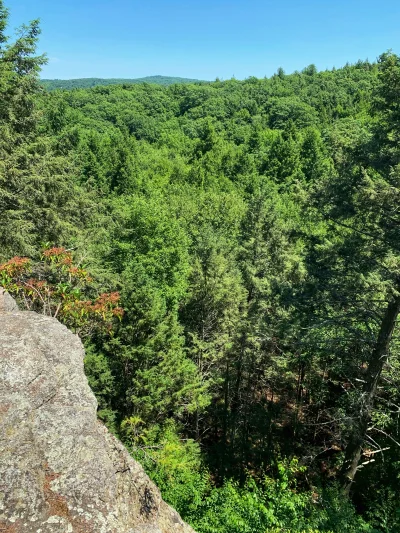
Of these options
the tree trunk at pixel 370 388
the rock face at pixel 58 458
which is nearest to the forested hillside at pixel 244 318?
the tree trunk at pixel 370 388

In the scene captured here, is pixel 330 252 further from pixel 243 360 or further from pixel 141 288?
pixel 243 360

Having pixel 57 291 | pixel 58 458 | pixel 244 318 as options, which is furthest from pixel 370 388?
pixel 244 318

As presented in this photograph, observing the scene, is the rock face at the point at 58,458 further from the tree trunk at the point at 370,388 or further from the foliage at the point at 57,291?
the tree trunk at the point at 370,388

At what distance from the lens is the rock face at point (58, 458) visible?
14.8 feet

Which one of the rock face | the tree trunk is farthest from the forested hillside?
the rock face

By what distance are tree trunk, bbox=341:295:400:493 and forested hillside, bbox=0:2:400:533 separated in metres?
0.05

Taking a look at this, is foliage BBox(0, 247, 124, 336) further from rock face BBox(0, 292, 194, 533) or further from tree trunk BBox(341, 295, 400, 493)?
tree trunk BBox(341, 295, 400, 493)

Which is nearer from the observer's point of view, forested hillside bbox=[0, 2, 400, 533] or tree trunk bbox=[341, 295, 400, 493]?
forested hillside bbox=[0, 2, 400, 533]

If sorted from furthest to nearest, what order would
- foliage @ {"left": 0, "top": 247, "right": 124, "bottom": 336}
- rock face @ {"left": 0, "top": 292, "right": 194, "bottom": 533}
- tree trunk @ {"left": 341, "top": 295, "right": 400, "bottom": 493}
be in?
tree trunk @ {"left": 341, "top": 295, "right": 400, "bottom": 493}
foliage @ {"left": 0, "top": 247, "right": 124, "bottom": 336}
rock face @ {"left": 0, "top": 292, "right": 194, "bottom": 533}

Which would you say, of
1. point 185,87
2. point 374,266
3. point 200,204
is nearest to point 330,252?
point 374,266

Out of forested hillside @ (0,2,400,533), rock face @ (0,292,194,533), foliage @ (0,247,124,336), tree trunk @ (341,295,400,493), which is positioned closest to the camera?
rock face @ (0,292,194,533)

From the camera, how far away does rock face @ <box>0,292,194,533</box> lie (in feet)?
14.8

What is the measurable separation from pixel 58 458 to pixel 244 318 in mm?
14880

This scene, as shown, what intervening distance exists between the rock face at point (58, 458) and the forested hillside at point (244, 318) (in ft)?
7.83
